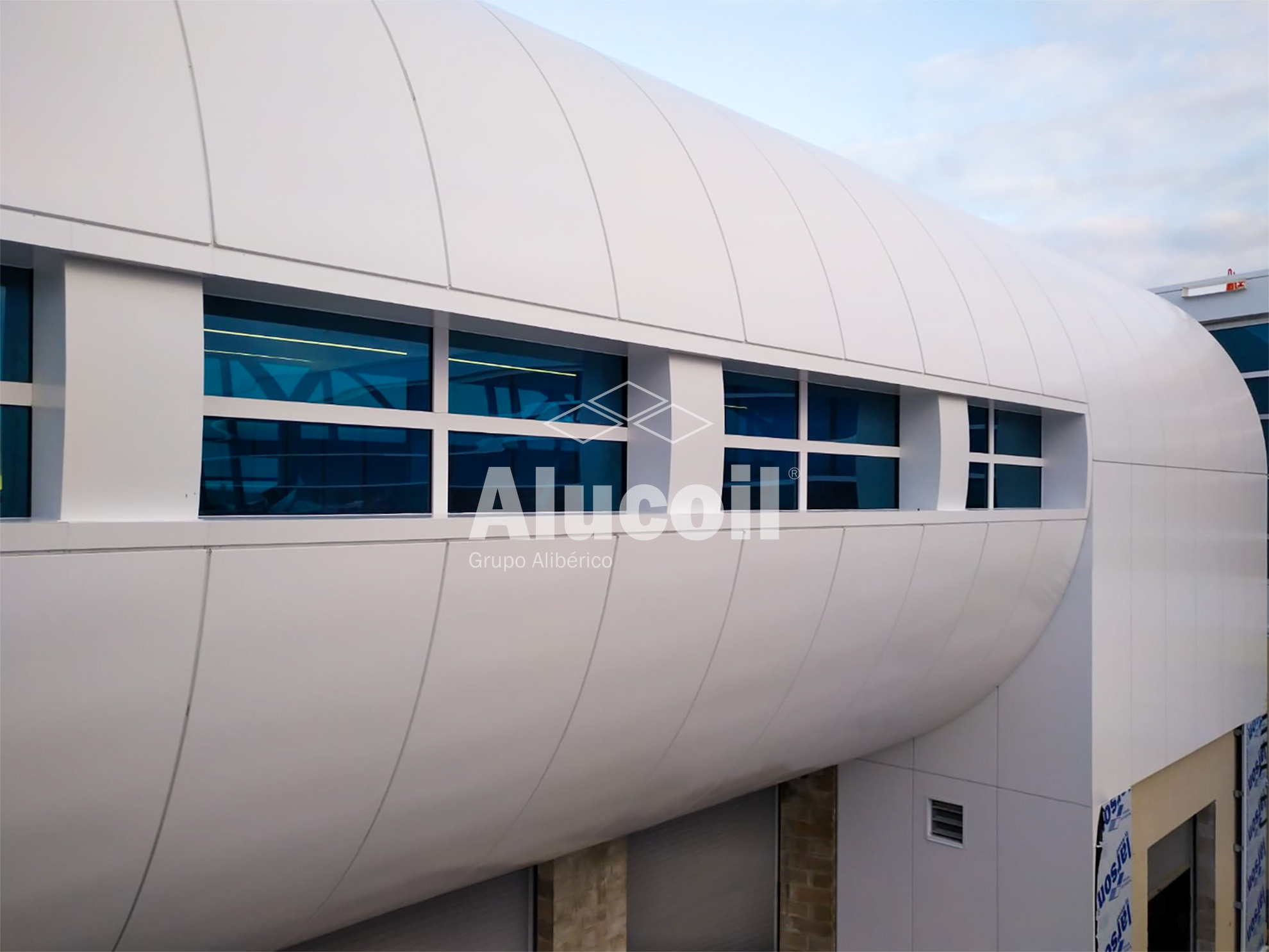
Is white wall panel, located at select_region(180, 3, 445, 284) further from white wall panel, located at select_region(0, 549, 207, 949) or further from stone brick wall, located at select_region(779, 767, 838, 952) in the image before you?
stone brick wall, located at select_region(779, 767, 838, 952)

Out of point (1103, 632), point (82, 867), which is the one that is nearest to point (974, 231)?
point (1103, 632)

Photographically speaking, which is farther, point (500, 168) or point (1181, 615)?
point (1181, 615)

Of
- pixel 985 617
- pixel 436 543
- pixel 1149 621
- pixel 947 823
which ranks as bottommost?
pixel 947 823

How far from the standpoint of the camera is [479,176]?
3.63m

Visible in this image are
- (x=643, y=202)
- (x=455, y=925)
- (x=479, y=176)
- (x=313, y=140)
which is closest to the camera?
(x=313, y=140)

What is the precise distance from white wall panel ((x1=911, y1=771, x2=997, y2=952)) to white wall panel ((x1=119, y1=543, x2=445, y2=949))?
604 cm

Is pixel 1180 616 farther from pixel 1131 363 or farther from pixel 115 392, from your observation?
pixel 115 392

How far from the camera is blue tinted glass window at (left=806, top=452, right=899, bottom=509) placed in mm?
5609

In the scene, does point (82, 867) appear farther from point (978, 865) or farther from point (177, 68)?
point (978, 865)

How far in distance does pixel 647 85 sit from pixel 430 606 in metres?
3.39

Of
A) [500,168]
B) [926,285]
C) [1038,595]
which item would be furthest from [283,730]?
[1038,595]

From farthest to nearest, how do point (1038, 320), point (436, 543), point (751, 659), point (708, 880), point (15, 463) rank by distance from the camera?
1. point (708, 880)
2. point (1038, 320)
3. point (751, 659)
4. point (436, 543)
5. point (15, 463)

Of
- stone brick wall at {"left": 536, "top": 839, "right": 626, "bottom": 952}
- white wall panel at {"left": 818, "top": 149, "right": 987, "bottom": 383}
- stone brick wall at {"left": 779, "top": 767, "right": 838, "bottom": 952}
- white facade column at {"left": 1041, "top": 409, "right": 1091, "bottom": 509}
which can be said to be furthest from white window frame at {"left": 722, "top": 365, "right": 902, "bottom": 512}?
stone brick wall at {"left": 779, "top": 767, "right": 838, "bottom": 952}

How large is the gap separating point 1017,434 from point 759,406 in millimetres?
3343
